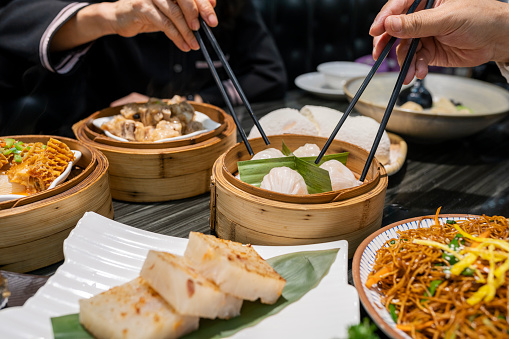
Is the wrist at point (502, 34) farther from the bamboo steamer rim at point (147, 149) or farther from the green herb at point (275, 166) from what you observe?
the bamboo steamer rim at point (147, 149)

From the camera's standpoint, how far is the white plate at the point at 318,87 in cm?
376

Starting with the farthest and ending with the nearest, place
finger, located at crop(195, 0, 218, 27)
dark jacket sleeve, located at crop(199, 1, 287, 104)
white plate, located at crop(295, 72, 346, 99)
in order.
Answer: dark jacket sleeve, located at crop(199, 1, 287, 104), white plate, located at crop(295, 72, 346, 99), finger, located at crop(195, 0, 218, 27)

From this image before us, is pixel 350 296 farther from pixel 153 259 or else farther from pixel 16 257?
pixel 16 257

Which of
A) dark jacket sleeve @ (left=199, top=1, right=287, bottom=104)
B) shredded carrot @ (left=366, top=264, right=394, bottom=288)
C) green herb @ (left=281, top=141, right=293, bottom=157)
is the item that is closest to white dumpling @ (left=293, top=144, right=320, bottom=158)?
green herb @ (left=281, top=141, right=293, bottom=157)

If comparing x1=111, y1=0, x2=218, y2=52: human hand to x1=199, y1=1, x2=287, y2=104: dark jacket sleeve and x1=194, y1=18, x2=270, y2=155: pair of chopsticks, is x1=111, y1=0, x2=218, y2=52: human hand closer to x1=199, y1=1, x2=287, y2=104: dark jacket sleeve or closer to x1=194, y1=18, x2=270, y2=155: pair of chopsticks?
x1=194, y1=18, x2=270, y2=155: pair of chopsticks

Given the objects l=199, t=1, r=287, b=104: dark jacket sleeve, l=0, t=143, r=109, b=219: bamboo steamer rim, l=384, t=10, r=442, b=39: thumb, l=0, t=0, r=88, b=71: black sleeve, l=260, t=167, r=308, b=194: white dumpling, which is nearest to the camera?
l=0, t=143, r=109, b=219: bamboo steamer rim

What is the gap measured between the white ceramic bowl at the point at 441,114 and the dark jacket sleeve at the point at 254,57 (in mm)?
943

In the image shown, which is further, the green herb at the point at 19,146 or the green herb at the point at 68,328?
the green herb at the point at 19,146

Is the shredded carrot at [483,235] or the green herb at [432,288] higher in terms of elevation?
the shredded carrot at [483,235]

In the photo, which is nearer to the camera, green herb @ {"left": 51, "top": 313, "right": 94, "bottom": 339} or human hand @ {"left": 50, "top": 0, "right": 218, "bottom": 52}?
green herb @ {"left": 51, "top": 313, "right": 94, "bottom": 339}

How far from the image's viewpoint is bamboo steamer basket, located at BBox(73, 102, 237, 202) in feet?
6.21

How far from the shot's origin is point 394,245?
136 centimetres

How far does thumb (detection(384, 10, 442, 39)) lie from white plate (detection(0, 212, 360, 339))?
0.89 m

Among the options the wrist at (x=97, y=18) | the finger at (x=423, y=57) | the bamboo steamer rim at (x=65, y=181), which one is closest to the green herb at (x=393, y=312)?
the bamboo steamer rim at (x=65, y=181)
